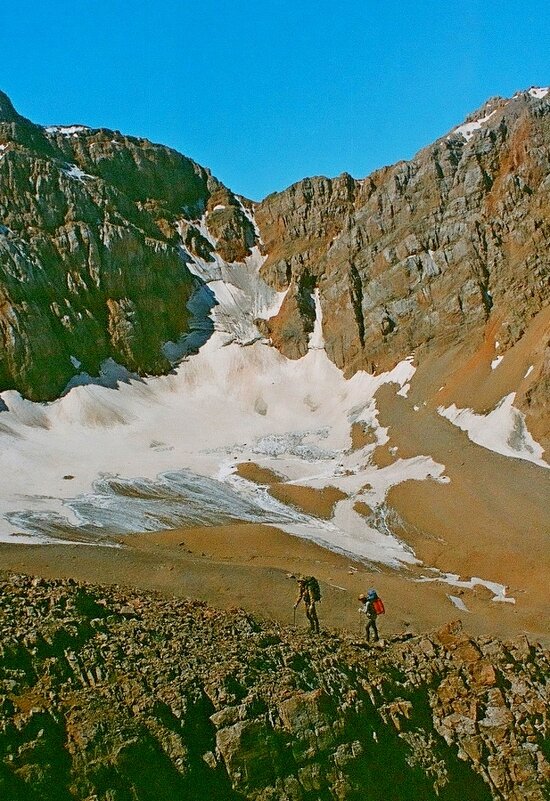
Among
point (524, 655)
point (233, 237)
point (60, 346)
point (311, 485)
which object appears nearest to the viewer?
point (524, 655)

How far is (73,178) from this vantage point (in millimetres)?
119500

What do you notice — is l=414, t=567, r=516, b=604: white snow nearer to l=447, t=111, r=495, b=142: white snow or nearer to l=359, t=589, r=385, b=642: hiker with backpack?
l=359, t=589, r=385, b=642: hiker with backpack

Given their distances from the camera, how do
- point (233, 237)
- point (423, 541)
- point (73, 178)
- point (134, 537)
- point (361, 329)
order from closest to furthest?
point (134, 537)
point (423, 541)
point (361, 329)
point (73, 178)
point (233, 237)

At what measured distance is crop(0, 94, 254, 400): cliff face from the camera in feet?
320

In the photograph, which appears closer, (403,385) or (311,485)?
(311,485)

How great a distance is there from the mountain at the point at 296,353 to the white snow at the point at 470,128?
2830 millimetres

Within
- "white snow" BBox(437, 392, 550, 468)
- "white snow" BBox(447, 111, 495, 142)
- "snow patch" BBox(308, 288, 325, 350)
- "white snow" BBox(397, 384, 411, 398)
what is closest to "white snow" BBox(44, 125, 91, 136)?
"snow patch" BBox(308, 288, 325, 350)

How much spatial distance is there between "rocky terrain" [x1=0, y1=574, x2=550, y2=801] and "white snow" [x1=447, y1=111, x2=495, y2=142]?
125m

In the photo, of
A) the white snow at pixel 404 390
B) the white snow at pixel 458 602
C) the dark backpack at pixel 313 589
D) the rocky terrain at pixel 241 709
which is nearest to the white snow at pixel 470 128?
the white snow at pixel 404 390

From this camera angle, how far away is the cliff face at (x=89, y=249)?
97.5m

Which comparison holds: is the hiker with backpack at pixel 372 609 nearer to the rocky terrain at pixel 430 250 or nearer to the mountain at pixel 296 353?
the mountain at pixel 296 353

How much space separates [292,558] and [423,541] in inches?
536

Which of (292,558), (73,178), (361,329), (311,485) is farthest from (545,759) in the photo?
(73,178)

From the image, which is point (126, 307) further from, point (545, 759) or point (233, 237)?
point (545, 759)
